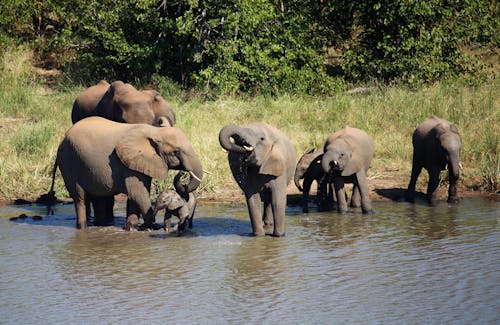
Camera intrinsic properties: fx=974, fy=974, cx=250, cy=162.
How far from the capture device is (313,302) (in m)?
8.76

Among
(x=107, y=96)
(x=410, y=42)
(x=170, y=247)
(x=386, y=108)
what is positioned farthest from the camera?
(x=410, y=42)

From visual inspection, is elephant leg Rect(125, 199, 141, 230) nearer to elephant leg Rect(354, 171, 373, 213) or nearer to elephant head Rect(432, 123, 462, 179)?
elephant leg Rect(354, 171, 373, 213)

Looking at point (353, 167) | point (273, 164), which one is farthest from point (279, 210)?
point (353, 167)

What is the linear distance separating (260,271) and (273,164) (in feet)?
4.59

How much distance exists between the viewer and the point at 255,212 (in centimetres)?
1120

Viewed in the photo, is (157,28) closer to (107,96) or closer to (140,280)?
(107,96)

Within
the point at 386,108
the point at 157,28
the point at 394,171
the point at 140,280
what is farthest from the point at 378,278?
the point at 157,28

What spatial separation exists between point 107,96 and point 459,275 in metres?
6.49

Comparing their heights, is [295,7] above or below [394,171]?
above

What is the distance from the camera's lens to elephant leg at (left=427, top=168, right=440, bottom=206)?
1387 centimetres

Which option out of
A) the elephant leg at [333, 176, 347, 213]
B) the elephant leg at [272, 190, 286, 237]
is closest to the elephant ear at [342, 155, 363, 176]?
the elephant leg at [333, 176, 347, 213]

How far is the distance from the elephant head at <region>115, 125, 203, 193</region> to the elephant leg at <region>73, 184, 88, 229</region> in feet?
2.78

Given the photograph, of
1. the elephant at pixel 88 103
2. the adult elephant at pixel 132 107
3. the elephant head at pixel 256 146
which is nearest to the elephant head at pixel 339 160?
the elephant head at pixel 256 146

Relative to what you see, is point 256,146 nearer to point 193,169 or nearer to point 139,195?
point 193,169
